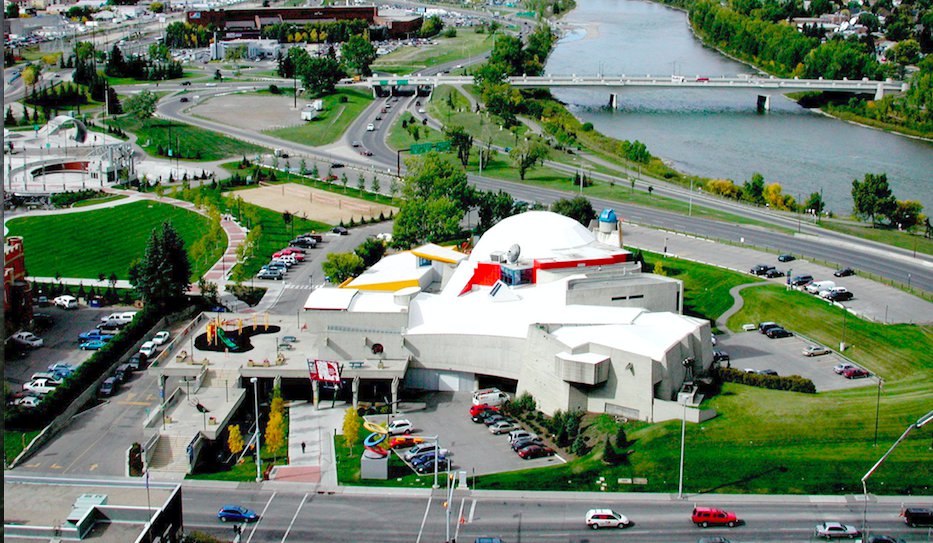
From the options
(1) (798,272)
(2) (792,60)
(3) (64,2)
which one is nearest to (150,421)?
(1) (798,272)

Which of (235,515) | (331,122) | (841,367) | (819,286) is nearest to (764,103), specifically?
(331,122)

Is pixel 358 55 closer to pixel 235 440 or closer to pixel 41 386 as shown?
pixel 41 386

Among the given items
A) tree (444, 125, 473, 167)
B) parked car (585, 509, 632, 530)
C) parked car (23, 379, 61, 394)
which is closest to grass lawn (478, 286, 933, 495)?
parked car (585, 509, 632, 530)

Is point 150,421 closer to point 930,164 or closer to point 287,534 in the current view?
point 287,534

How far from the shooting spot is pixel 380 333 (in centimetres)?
4106

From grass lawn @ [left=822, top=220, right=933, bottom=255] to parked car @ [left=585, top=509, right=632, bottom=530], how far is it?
114 feet

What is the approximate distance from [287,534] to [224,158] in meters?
54.2

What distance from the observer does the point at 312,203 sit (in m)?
67.8

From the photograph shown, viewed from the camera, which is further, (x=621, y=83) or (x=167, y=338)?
(x=621, y=83)

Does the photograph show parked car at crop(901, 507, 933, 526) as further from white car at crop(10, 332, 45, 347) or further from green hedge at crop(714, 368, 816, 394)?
white car at crop(10, 332, 45, 347)

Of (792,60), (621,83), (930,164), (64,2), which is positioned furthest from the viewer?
(64,2)

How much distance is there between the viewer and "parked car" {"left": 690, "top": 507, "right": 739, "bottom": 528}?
2969 cm

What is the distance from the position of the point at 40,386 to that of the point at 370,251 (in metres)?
18.2

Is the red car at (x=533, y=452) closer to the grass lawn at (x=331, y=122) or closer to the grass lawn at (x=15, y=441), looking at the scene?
the grass lawn at (x=15, y=441)
